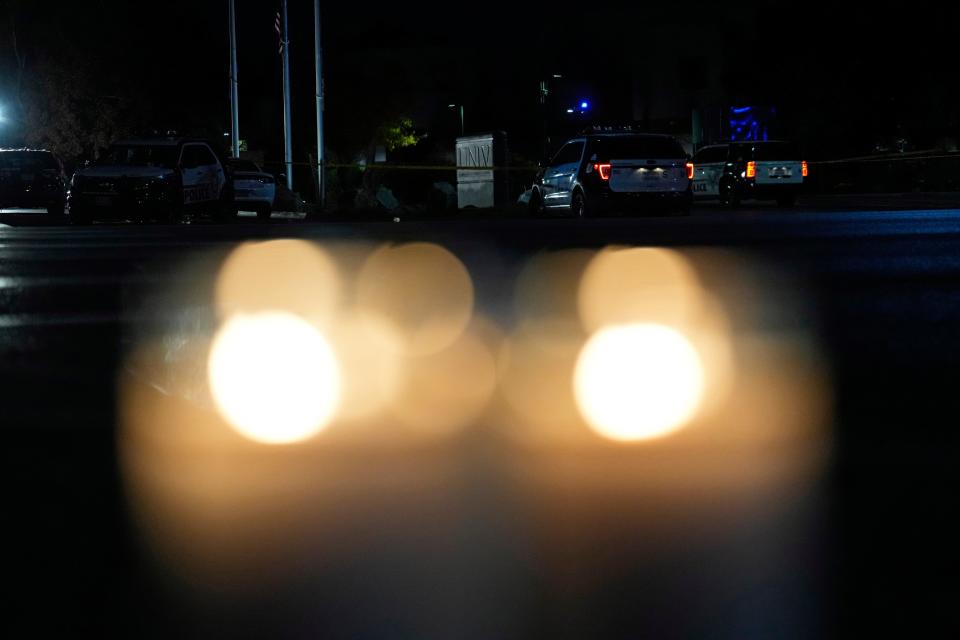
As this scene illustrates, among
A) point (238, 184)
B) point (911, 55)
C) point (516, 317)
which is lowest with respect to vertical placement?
point (516, 317)

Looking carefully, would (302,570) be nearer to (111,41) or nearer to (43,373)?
(43,373)

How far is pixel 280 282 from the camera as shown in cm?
1433

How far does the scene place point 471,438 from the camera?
22.6 ft

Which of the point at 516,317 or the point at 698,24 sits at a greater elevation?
the point at 698,24

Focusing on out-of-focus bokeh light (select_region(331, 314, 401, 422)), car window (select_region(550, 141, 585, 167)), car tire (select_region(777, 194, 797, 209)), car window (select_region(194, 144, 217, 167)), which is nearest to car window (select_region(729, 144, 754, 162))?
car tire (select_region(777, 194, 797, 209))

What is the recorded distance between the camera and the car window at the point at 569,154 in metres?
28.9

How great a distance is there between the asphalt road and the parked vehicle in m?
21.1

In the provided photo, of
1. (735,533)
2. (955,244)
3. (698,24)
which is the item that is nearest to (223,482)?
(735,533)

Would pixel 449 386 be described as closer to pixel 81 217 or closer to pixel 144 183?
pixel 144 183

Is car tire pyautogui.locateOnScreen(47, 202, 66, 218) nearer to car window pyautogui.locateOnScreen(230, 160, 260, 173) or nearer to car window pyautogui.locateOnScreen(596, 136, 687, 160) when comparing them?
car window pyautogui.locateOnScreen(230, 160, 260, 173)

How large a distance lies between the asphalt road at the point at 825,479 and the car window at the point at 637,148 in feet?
36.3

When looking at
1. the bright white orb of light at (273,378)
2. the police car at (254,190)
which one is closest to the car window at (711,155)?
the police car at (254,190)

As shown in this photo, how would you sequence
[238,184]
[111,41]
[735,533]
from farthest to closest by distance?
[111,41]
[238,184]
[735,533]

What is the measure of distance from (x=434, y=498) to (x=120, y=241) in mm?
17399
